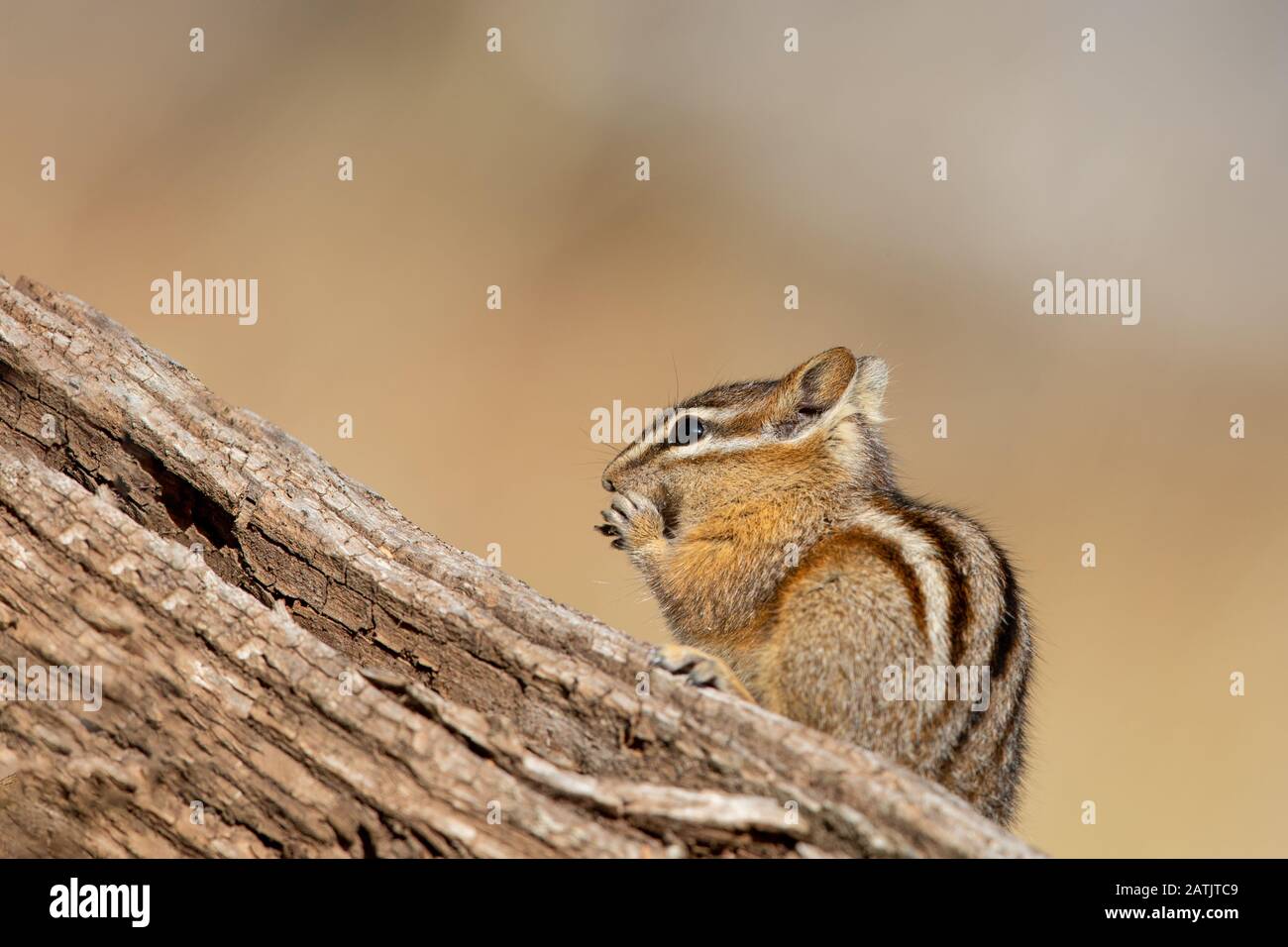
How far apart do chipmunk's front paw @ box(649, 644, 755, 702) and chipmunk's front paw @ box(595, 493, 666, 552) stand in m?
1.54

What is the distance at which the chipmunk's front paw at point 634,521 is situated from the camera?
4.88 meters

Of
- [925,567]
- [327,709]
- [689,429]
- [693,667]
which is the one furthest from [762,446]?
[327,709]

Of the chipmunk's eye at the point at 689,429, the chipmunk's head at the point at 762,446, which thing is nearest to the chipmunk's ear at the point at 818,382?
the chipmunk's head at the point at 762,446

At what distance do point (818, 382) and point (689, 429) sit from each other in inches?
24.9

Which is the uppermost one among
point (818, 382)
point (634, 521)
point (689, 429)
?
point (818, 382)

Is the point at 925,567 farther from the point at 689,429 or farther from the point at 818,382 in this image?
the point at 689,429

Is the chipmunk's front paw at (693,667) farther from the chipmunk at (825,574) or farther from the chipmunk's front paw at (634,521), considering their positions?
the chipmunk's front paw at (634,521)

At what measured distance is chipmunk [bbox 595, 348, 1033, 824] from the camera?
11.6ft

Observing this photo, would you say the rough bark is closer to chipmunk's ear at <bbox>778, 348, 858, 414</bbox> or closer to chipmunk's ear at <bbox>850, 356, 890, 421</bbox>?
chipmunk's ear at <bbox>778, 348, 858, 414</bbox>

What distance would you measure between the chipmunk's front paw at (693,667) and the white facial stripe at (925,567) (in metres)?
0.72

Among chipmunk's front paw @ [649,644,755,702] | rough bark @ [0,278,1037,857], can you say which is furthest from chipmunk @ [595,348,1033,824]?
rough bark @ [0,278,1037,857]

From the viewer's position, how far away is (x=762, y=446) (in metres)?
4.82
